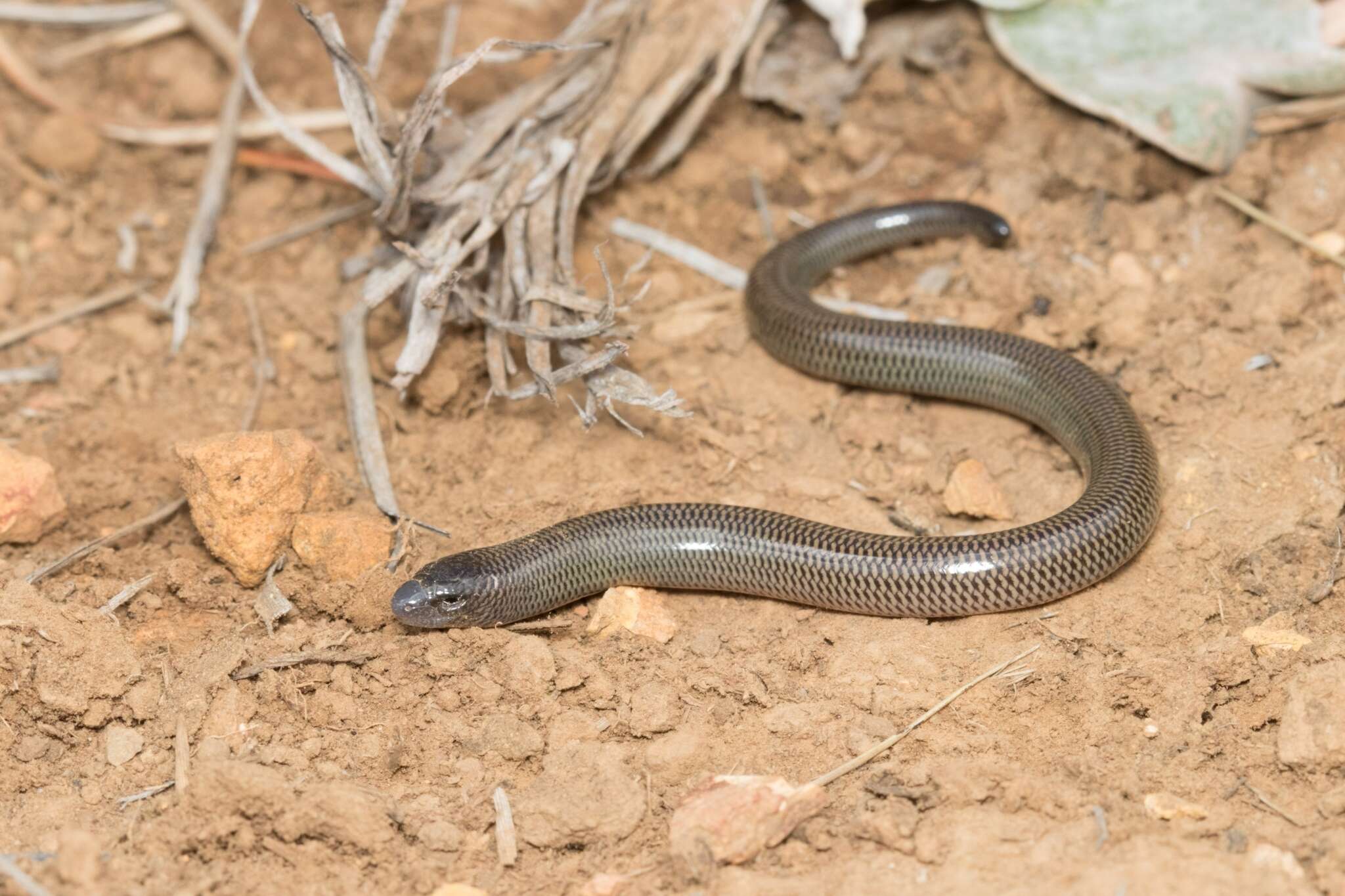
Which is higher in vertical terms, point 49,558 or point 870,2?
point 870,2

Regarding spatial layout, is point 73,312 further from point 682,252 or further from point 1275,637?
point 1275,637

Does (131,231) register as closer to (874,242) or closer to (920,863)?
(874,242)

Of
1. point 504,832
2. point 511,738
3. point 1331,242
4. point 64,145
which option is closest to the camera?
point 504,832

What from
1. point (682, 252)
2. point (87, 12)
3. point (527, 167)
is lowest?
point (682, 252)

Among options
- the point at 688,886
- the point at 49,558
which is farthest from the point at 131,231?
the point at 688,886

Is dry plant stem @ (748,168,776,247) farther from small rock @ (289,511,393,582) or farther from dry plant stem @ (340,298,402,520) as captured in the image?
small rock @ (289,511,393,582)

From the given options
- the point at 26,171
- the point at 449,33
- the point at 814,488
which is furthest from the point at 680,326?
the point at 26,171

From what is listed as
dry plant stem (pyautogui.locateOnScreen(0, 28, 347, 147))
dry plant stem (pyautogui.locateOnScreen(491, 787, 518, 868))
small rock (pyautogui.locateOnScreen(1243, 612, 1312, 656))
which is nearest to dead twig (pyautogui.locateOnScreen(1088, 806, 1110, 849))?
small rock (pyautogui.locateOnScreen(1243, 612, 1312, 656))

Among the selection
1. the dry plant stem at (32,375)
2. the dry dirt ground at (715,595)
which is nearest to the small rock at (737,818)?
the dry dirt ground at (715,595)
